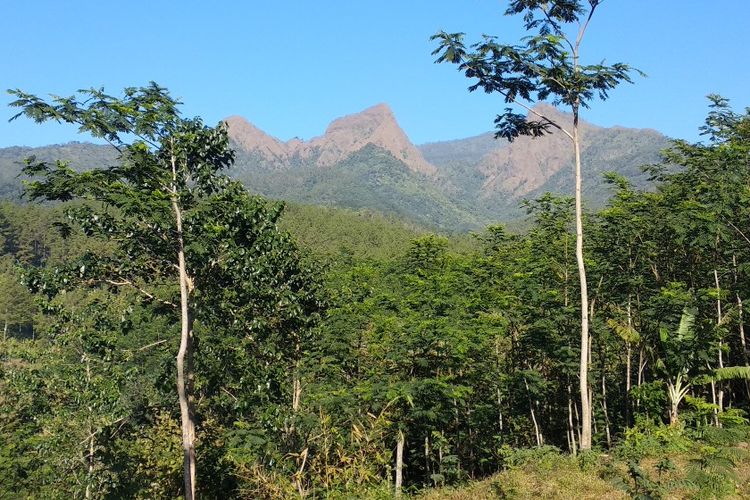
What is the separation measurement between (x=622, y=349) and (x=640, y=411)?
7.81 feet

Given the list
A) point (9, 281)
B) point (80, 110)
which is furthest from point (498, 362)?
point (9, 281)

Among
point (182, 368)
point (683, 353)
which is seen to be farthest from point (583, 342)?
point (182, 368)

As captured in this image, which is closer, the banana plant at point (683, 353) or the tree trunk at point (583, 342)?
the tree trunk at point (583, 342)

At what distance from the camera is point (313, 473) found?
9.80 metres

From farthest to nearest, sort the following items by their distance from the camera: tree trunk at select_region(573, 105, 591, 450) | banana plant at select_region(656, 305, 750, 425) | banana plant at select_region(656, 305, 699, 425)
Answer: banana plant at select_region(656, 305, 699, 425)
banana plant at select_region(656, 305, 750, 425)
tree trunk at select_region(573, 105, 591, 450)

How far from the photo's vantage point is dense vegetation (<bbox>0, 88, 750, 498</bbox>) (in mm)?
10250

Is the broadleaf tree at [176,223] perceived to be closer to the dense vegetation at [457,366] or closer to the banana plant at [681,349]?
the dense vegetation at [457,366]

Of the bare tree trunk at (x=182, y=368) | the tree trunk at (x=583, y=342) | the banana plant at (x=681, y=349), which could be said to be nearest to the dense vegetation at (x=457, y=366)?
the banana plant at (x=681, y=349)

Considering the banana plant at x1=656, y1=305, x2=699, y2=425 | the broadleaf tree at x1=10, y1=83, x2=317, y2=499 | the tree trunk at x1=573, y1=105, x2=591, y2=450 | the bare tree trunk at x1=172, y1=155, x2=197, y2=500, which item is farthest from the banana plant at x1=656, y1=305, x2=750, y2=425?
the bare tree trunk at x1=172, y1=155, x2=197, y2=500

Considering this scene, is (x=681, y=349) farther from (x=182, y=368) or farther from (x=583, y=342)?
(x=182, y=368)

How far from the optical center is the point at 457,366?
17281 millimetres

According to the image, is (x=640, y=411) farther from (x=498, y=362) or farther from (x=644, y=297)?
(x=498, y=362)

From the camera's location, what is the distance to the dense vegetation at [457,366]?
10.2 metres

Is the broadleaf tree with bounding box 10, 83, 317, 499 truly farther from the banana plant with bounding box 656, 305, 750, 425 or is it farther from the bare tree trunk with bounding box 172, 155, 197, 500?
the banana plant with bounding box 656, 305, 750, 425
